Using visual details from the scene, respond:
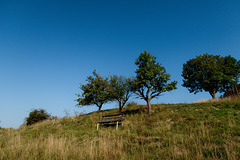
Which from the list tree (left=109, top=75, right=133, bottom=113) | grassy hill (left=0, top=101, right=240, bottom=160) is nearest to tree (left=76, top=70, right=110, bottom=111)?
tree (left=109, top=75, right=133, bottom=113)

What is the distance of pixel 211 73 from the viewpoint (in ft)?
83.7

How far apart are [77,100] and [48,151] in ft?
83.0

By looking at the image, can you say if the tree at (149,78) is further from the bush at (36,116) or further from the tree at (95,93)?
the bush at (36,116)

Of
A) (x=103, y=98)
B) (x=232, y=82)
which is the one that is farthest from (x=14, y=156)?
(x=232, y=82)

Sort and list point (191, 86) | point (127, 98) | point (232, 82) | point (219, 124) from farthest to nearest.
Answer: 1. point (191, 86)
2. point (232, 82)
3. point (127, 98)
4. point (219, 124)

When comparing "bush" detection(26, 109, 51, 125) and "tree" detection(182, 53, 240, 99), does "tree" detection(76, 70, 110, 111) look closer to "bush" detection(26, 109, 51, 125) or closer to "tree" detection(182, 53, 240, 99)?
"bush" detection(26, 109, 51, 125)

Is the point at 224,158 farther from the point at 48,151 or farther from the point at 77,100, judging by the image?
the point at 77,100

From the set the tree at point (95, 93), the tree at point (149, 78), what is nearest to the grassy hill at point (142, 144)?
the tree at point (149, 78)

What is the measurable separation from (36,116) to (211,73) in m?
37.0

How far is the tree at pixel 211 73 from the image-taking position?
25.3m

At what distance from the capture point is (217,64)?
27.1 metres

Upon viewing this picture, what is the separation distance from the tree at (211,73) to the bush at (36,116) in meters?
32.9

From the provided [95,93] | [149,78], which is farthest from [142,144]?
[95,93]

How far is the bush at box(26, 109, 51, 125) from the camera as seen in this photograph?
24422 mm
